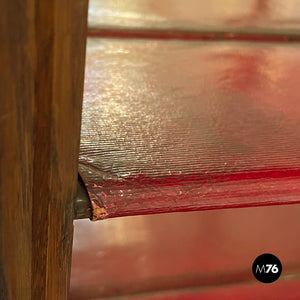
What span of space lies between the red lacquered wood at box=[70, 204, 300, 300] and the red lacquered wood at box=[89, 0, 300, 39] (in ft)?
0.85

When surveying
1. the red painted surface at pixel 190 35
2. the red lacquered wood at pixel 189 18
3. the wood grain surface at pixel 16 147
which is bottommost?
the wood grain surface at pixel 16 147

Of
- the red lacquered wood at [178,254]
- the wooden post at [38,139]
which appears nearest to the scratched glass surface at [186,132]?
the wooden post at [38,139]

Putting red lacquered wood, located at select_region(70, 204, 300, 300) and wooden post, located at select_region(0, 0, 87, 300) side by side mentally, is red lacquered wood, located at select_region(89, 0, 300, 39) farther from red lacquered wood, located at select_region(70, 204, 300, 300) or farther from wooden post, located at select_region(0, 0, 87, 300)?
wooden post, located at select_region(0, 0, 87, 300)

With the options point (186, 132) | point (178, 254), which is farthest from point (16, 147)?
point (178, 254)

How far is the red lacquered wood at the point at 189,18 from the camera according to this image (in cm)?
69

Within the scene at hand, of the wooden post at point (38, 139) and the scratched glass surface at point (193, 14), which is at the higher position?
the scratched glass surface at point (193, 14)

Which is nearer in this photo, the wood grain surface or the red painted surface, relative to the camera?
the wood grain surface

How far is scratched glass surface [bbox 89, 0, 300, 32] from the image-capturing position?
2.30ft

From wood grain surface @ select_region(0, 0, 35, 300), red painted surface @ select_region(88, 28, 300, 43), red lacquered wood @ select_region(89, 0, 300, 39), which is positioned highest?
red lacquered wood @ select_region(89, 0, 300, 39)

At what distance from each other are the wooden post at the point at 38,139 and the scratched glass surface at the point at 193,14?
408 millimetres

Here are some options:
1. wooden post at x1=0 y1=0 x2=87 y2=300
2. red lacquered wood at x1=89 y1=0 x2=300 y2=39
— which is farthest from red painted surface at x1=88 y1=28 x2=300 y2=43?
wooden post at x1=0 y1=0 x2=87 y2=300

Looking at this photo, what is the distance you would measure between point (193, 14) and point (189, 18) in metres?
0.01

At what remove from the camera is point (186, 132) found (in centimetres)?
43

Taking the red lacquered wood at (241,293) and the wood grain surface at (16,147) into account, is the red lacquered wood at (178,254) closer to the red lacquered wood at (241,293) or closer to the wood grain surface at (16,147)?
the red lacquered wood at (241,293)
